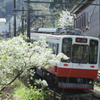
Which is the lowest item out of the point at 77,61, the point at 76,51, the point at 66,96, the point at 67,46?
the point at 66,96

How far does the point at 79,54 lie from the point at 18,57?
547 cm

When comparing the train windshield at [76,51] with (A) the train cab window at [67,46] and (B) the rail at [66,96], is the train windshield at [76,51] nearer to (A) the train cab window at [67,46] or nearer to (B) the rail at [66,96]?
(A) the train cab window at [67,46]

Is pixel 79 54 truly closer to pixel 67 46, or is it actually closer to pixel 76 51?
pixel 76 51

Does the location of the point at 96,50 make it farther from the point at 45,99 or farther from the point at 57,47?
the point at 45,99

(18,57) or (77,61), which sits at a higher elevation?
(18,57)

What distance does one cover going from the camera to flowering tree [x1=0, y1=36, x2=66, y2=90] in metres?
7.76

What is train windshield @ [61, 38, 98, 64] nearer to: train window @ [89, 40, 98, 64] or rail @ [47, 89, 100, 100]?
train window @ [89, 40, 98, 64]

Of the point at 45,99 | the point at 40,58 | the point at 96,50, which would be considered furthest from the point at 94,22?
the point at 40,58

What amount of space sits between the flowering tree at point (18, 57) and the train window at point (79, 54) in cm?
419

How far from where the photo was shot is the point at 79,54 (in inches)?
507

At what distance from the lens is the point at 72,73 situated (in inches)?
508

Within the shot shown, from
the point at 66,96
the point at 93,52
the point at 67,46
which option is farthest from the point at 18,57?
the point at 93,52

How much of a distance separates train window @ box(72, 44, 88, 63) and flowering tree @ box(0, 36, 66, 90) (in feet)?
13.7

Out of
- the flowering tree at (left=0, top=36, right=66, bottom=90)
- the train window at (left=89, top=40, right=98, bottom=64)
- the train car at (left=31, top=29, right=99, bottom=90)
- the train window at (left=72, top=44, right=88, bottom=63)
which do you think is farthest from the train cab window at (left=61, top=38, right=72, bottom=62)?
the flowering tree at (left=0, top=36, right=66, bottom=90)
